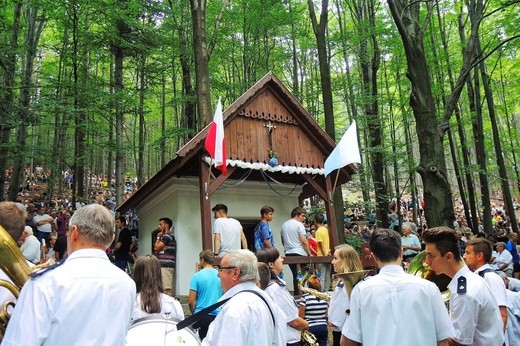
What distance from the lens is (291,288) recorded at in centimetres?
1246

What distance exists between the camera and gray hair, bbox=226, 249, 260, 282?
3.33 m

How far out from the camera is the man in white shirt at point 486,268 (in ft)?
13.4

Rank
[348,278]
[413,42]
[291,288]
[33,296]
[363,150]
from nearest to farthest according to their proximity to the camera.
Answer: [33,296] < [348,278] < [413,42] < [291,288] < [363,150]

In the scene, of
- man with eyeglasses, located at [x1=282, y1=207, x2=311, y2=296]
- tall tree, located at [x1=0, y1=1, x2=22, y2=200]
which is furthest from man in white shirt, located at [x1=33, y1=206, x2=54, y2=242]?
man with eyeglasses, located at [x1=282, y1=207, x2=311, y2=296]

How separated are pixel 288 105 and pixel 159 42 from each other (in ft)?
33.9

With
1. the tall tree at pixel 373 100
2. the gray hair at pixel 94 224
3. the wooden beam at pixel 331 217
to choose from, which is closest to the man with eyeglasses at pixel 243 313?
the gray hair at pixel 94 224

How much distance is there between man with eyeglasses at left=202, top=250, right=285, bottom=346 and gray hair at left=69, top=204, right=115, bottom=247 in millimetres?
931

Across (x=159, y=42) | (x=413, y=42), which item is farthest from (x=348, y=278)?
(x=159, y=42)

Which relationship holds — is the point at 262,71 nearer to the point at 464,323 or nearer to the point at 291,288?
the point at 291,288

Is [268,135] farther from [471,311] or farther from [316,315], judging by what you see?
[471,311]

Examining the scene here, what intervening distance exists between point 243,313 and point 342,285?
2.44 meters

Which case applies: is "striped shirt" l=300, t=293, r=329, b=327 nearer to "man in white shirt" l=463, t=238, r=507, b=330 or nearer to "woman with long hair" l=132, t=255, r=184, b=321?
"woman with long hair" l=132, t=255, r=184, b=321

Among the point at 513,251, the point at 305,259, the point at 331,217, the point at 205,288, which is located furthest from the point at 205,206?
the point at 513,251

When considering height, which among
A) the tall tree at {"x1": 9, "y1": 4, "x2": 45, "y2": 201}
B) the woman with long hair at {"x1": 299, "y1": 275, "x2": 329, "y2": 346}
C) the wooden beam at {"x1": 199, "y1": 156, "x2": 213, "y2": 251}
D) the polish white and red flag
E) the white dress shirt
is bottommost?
the woman with long hair at {"x1": 299, "y1": 275, "x2": 329, "y2": 346}
